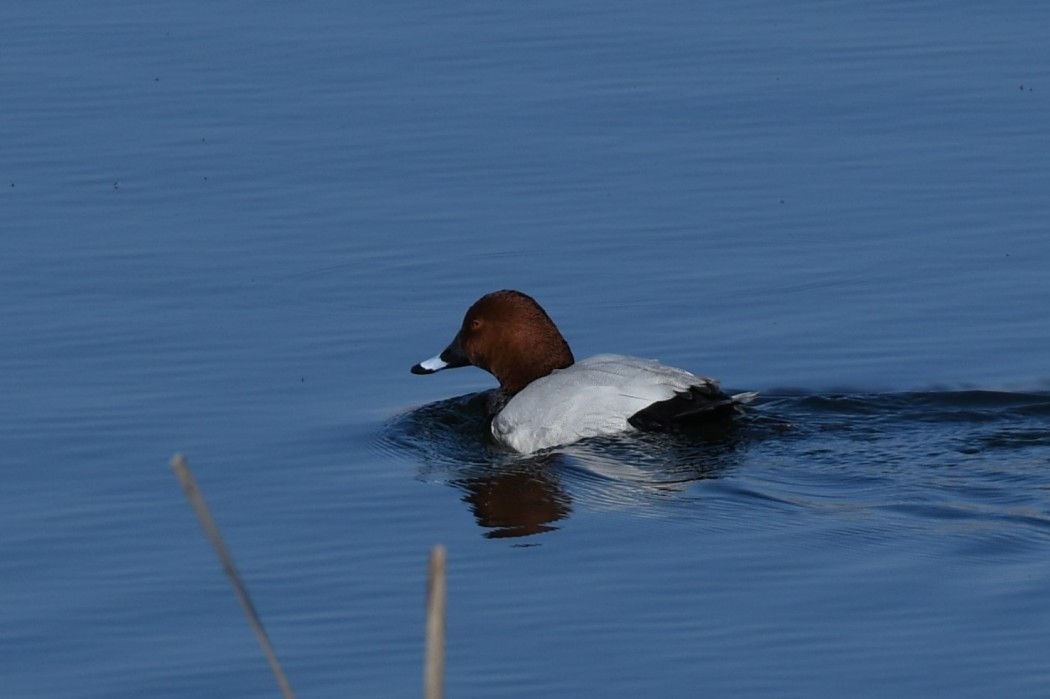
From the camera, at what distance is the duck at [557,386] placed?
389 inches

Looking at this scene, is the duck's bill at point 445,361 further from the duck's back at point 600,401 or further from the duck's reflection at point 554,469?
the duck's back at point 600,401

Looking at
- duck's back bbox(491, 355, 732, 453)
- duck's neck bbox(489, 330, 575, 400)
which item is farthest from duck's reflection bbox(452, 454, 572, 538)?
duck's neck bbox(489, 330, 575, 400)

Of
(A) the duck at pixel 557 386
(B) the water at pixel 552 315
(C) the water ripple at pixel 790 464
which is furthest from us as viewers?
(A) the duck at pixel 557 386

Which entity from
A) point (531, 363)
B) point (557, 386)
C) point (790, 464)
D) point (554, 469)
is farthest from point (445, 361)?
point (790, 464)

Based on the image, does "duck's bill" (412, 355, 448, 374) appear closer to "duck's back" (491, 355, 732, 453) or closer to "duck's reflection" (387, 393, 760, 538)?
"duck's reflection" (387, 393, 760, 538)

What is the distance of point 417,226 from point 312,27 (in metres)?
4.93

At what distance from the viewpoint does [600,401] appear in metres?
10.0

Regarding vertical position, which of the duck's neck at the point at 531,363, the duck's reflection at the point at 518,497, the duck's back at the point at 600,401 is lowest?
the duck's reflection at the point at 518,497

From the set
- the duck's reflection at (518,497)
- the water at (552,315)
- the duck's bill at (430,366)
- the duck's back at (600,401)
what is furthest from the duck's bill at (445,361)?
the duck's reflection at (518,497)

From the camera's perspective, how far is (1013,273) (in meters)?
11.7

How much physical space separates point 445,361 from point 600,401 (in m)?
1.14

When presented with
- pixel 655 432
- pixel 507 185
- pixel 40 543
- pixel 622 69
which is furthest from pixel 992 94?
pixel 40 543

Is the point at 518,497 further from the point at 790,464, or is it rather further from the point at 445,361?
the point at 445,361

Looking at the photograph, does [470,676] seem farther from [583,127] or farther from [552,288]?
[583,127]
